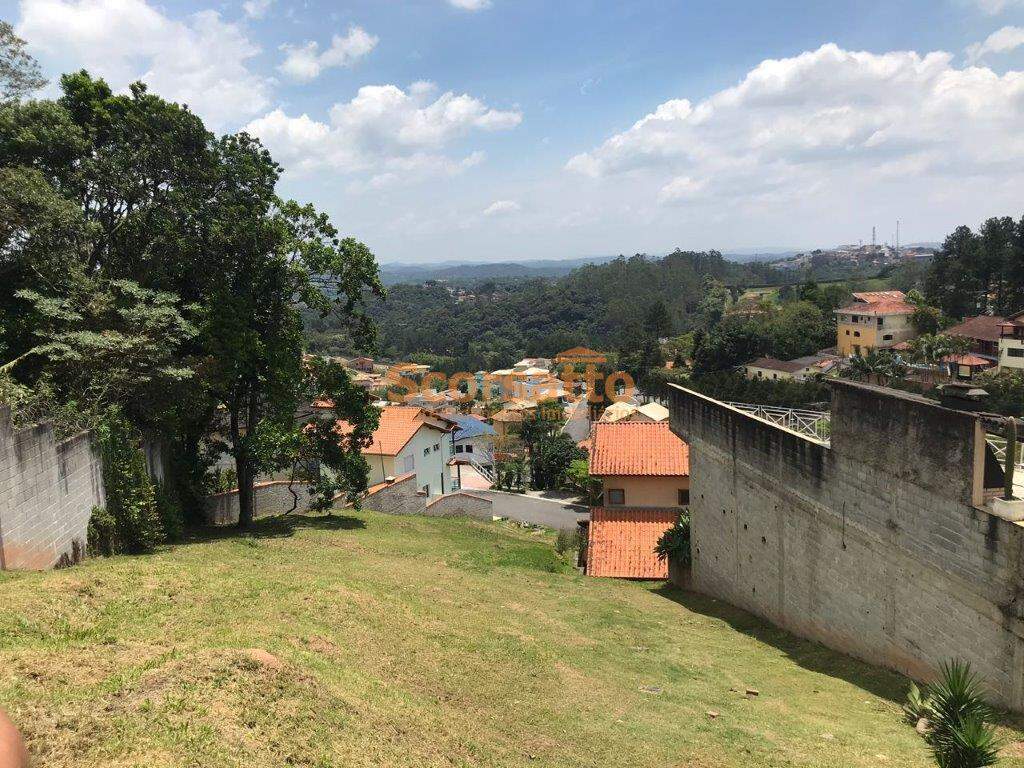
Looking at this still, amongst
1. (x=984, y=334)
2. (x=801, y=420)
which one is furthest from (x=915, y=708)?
(x=984, y=334)

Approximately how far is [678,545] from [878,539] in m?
7.66

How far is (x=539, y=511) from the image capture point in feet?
107

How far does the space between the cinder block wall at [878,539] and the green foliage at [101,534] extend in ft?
38.4

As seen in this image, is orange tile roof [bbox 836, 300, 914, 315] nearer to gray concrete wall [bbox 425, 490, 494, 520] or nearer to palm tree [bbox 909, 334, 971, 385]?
palm tree [bbox 909, 334, 971, 385]

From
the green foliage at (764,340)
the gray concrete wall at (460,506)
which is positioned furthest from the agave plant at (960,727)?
the green foliage at (764,340)

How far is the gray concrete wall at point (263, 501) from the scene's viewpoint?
18.6m

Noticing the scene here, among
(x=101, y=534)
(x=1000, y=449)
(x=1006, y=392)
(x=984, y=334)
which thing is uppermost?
(x=1000, y=449)

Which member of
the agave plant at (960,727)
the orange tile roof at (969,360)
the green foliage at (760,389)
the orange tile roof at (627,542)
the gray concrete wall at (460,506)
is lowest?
the gray concrete wall at (460,506)

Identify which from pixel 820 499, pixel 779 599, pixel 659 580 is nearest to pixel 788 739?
pixel 820 499

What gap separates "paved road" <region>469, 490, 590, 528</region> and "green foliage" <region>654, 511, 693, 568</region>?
14362mm

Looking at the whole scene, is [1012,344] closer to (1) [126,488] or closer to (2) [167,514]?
(2) [167,514]

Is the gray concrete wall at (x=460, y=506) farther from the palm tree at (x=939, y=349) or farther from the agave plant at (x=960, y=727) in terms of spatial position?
the palm tree at (x=939, y=349)

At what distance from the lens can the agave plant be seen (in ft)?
19.4

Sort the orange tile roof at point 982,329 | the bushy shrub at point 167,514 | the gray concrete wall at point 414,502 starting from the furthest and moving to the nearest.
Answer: the orange tile roof at point 982,329, the gray concrete wall at point 414,502, the bushy shrub at point 167,514
